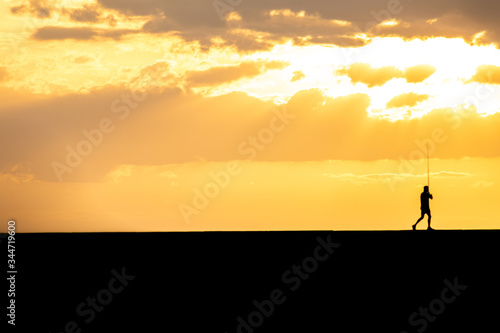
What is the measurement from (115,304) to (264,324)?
3.78m

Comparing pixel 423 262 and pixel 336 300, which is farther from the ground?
pixel 423 262

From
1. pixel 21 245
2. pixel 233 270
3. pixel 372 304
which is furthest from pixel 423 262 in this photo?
pixel 21 245

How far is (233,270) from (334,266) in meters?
2.76

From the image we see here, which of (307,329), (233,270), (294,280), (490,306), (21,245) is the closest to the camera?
(307,329)

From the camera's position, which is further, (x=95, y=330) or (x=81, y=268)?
(x=81, y=268)

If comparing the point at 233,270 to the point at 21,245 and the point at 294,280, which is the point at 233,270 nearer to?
the point at 294,280

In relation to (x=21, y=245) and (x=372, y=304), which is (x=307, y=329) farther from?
(x=21, y=245)

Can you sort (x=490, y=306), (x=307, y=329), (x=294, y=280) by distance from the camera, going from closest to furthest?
(x=307, y=329) < (x=490, y=306) < (x=294, y=280)

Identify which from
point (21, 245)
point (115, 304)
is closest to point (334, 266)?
point (115, 304)

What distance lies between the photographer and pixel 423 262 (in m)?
20.0

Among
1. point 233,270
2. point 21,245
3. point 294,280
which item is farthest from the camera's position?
point 21,245

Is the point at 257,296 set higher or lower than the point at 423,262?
lower

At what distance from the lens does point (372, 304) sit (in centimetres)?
1662

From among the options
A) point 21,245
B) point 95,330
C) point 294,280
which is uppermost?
point 21,245
